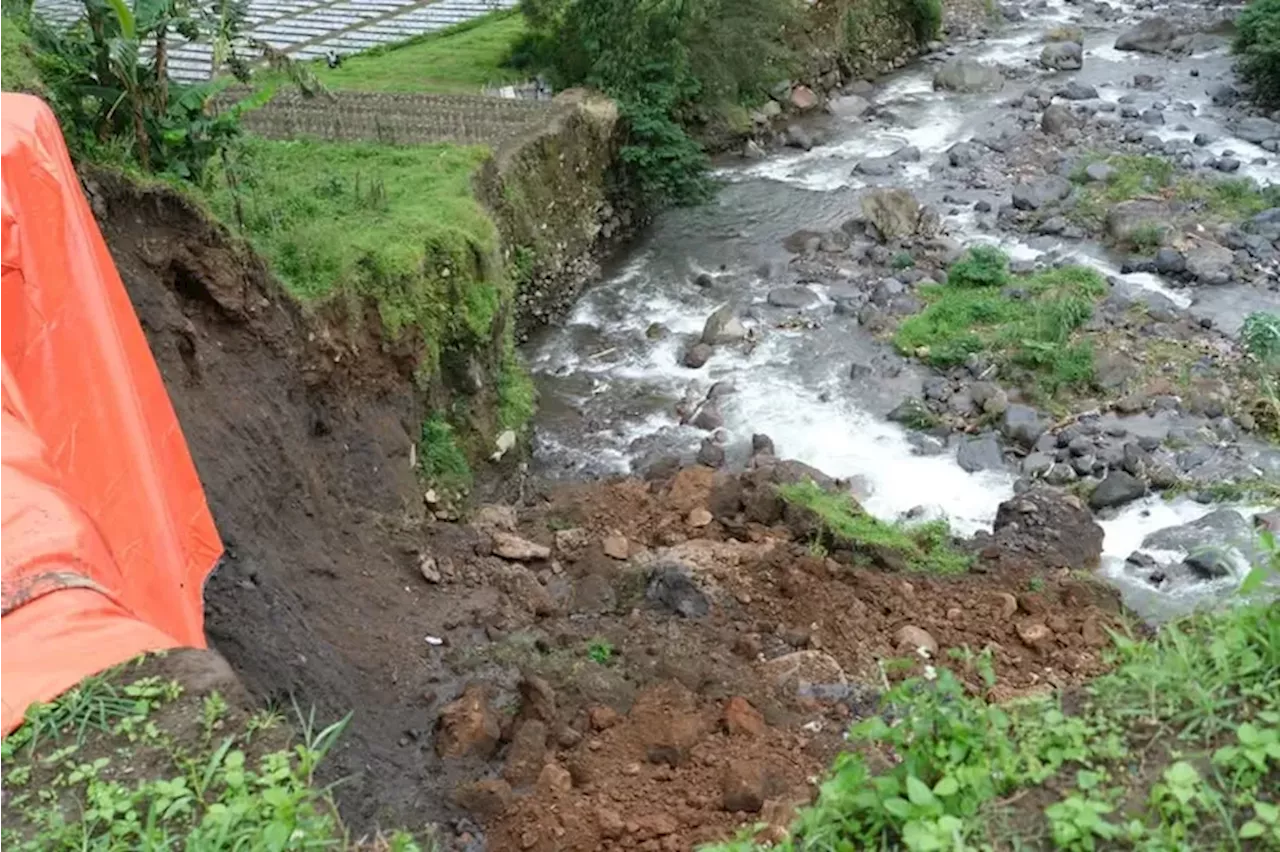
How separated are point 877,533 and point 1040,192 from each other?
10543 mm

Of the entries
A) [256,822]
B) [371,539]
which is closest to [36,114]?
[371,539]

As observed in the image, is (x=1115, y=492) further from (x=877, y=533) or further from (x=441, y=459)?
(x=441, y=459)

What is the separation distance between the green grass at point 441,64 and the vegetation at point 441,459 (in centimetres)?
771

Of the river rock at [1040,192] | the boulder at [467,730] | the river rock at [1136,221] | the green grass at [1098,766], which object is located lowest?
the river rock at [1040,192]

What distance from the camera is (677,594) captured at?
362 inches

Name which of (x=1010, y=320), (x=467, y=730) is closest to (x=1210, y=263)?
(x=1010, y=320)

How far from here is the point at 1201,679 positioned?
3.71 m

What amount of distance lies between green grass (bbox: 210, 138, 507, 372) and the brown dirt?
0.62 metres

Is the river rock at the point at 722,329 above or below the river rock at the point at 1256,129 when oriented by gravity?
above

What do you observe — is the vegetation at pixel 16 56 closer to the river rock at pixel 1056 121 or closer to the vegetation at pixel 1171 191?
the vegetation at pixel 1171 191

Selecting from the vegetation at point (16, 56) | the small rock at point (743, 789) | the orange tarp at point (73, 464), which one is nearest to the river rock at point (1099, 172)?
the small rock at point (743, 789)

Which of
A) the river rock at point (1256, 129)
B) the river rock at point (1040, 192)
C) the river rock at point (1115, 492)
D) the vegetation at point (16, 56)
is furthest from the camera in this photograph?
the river rock at point (1256, 129)

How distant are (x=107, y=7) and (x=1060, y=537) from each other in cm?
915

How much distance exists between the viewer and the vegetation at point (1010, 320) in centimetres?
1416
